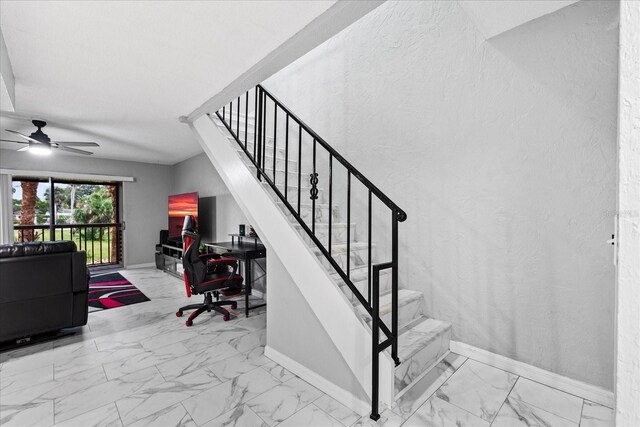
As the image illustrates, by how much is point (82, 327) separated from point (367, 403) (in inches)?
120

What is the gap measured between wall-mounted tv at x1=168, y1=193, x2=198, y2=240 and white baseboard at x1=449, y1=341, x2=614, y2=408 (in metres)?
4.65

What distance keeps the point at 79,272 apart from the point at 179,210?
3.10 meters

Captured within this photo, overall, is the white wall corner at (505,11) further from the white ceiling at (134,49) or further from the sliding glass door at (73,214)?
→ the sliding glass door at (73,214)

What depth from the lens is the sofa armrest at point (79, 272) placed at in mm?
2744

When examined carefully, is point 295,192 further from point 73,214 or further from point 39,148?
point 73,214

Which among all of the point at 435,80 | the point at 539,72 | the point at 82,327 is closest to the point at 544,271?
the point at 539,72

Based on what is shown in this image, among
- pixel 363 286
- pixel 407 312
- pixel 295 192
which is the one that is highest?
pixel 295 192

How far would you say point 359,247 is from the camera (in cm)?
263

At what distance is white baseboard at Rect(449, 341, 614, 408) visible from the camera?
1.76 meters

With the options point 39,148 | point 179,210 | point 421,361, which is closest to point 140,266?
point 179,210

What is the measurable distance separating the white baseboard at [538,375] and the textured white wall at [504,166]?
5 centimetres

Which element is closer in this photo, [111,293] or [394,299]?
[394,299]

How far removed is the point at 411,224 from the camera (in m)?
2.58

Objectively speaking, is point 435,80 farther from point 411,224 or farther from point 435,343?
point 435,343
